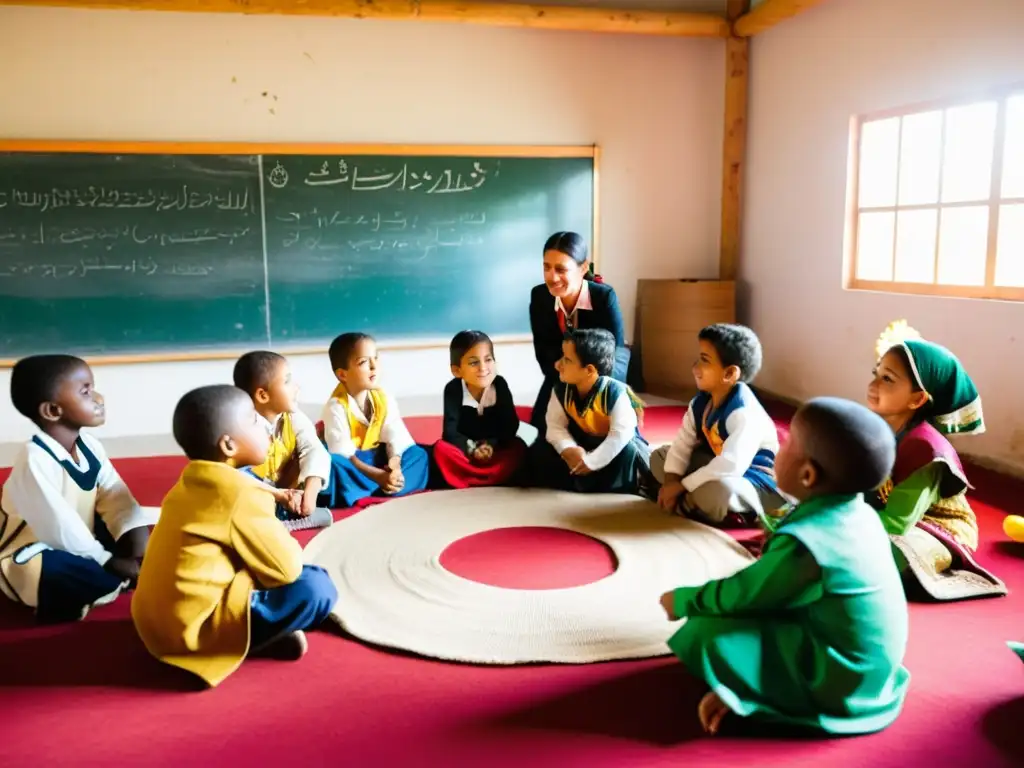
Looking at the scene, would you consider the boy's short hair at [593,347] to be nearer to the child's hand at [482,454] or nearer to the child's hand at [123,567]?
the child's hand at [482,454]

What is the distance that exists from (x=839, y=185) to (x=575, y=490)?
9.15 ft

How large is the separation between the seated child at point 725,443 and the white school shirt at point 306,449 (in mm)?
1287

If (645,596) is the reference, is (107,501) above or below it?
above

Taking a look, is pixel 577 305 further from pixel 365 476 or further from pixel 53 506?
pixel 53 506

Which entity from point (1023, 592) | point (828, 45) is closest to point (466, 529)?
point (1023, 592)

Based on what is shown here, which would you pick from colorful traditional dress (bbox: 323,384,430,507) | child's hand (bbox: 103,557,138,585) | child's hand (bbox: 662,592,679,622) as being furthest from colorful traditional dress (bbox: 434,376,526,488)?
child's hand (bbox: 662,592,679,622)

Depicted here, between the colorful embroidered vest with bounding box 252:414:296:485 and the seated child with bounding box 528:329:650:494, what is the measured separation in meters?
1.06

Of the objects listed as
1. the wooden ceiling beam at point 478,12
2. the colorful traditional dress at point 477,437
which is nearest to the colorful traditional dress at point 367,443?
the colorful traditional dress at point 477,437

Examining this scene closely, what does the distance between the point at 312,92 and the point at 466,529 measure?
351cm

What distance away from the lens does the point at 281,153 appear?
17.2 ft

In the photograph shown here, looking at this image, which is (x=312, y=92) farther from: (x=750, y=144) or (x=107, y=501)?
(x=107, y=501)

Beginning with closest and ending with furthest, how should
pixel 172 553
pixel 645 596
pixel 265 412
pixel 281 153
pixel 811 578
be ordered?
pixel 811 578
pixel 172 553
pixel 645 596
pixel 265 412
pixel 281 153

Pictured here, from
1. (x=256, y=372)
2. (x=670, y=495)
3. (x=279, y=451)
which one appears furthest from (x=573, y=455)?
(x=256, y=372)

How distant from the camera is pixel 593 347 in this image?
325 cm
